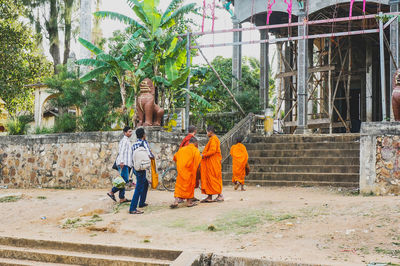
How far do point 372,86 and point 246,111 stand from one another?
5.87 metres

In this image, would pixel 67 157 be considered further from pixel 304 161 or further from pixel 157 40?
pixel 304 161

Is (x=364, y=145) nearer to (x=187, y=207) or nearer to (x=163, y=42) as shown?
(x=187, y=207)

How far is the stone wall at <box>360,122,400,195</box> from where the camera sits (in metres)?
9.16

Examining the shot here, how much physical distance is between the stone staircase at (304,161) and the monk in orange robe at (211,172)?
329 centimetres


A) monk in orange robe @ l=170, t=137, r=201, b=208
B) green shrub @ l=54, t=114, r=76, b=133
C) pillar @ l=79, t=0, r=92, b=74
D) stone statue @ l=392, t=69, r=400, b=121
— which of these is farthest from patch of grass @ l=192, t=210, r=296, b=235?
pillar @ l=79, t=0, r=92, b=74

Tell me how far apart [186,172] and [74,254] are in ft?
10.5

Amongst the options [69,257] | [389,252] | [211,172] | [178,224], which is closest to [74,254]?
[69,257]

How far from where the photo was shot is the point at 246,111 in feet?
52.0

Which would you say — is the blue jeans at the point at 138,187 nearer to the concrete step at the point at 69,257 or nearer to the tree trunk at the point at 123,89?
the concrete step at the point at 69,257

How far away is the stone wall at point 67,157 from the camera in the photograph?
12.0 meters

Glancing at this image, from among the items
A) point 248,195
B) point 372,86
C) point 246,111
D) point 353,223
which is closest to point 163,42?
point 246,111

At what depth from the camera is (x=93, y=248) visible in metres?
6.22

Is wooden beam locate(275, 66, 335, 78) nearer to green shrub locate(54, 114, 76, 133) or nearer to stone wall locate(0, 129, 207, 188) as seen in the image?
stone wall locate(0, 129, 207, 188)

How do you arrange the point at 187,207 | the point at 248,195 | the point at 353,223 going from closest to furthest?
the point at 353,223 < the point at 187,207 < the point at 248,195
